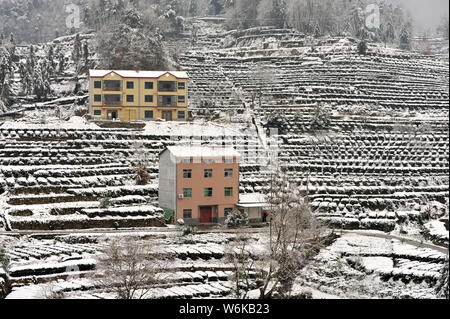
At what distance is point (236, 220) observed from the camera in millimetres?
35656

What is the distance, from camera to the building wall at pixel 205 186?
36812 millimetres

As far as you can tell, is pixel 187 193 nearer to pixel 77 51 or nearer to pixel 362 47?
pixel 362 47

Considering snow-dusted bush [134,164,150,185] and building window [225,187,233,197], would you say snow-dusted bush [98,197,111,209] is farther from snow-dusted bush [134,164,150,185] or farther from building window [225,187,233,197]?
building window [225,187,233,197]

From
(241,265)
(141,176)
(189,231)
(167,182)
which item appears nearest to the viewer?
(241,265)

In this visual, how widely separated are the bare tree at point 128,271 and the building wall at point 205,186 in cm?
1024

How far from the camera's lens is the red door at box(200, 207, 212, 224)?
37344 mm

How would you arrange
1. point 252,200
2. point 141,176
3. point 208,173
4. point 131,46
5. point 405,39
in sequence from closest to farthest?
point 208,173, point 252,200, point 141,176, point 131,46, point 405,39

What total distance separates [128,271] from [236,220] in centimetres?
1183

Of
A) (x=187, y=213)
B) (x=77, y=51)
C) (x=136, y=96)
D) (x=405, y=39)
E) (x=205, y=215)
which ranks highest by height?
(x=405, y=39)

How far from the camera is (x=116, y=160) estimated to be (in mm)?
43406

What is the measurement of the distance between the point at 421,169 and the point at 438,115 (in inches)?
513

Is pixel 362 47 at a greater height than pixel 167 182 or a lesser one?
greater

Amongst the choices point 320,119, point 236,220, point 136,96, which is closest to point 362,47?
point 320,119

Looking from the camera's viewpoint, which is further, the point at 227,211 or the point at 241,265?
the point at 227,211
